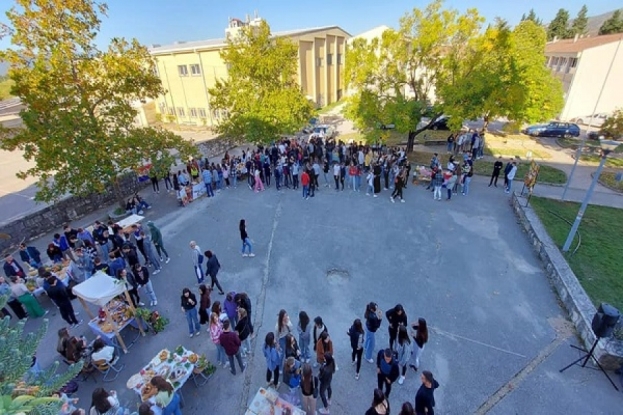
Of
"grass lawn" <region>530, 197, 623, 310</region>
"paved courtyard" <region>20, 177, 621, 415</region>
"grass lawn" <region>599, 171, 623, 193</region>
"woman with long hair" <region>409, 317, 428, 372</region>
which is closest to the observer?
"woman with long hair" <region>409, 317, 428, 372</region>

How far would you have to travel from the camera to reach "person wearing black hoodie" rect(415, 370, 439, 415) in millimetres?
5113

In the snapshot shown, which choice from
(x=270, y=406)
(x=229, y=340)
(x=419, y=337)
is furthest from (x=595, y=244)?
(x=229, y=340)

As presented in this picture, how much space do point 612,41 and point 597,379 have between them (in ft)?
116

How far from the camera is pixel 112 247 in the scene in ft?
35.3

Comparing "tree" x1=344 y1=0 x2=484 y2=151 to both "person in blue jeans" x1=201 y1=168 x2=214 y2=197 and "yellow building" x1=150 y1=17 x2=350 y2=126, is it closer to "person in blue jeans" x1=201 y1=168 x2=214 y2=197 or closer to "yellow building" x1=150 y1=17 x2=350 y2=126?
"person in blue jeans" x1=201 y1=168 x2=214 y2=197

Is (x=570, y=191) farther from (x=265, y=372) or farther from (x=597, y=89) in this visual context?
(x=597, y=89)

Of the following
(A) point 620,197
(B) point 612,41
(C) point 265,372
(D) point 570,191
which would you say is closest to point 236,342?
(C) point 265,372

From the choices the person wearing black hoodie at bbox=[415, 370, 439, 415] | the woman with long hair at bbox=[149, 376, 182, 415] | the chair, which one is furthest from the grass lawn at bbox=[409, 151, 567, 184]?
the chair

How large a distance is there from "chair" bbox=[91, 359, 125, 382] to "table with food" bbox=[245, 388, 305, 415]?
136 inches

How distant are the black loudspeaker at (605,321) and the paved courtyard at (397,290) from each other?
99 cm

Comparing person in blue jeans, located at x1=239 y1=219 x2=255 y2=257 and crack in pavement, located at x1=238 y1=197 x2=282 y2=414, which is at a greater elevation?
person in blue jeans, located at x1=239 y1=219 x2=255 y2=257

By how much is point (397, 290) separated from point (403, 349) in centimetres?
277

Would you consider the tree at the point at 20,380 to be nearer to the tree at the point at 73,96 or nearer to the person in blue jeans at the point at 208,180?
the tree at the point at 73,96

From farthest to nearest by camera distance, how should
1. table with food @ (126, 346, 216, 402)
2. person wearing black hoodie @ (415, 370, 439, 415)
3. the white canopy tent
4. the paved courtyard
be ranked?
the white canopy tent, the paved courtyard, table with food @ (126, 346, 216, 402), person wearing black hoodie @ (415, 370, 439, 415)
